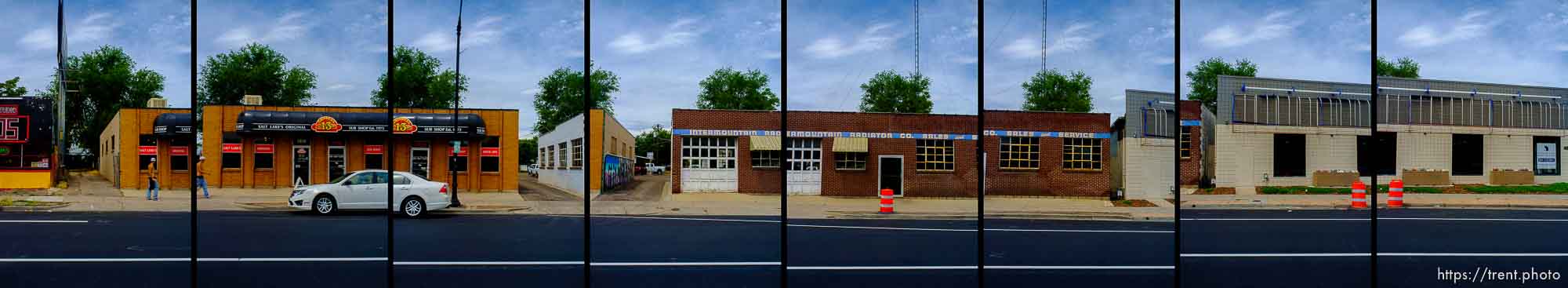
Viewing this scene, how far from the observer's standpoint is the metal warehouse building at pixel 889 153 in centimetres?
2634

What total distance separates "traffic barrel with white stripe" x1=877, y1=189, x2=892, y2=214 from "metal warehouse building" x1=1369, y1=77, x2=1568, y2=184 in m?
19.0

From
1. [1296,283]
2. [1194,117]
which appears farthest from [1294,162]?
[1296,283]

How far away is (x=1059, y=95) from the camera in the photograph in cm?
2548

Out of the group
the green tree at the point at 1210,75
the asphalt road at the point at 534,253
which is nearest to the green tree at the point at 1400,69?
the green tree at the point at 1210,75

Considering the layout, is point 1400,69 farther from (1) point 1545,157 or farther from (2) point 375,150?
(2) point 375,150

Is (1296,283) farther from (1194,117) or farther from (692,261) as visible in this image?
(1194,117)

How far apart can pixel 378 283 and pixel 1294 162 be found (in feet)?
97.5

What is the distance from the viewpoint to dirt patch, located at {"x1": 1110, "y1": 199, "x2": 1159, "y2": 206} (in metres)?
23.4

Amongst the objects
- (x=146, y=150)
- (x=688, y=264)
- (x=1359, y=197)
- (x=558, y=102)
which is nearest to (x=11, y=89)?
(x=146, y=150)

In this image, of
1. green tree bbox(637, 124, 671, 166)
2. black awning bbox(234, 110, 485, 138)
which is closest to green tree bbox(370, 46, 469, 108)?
black awning bbox(234, 110, 485, 138)

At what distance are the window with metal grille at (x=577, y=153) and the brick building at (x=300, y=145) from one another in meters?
1.87

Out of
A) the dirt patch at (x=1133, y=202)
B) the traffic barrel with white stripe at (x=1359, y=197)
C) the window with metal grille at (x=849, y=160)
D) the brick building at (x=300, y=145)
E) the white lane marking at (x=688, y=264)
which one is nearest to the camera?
the white lane marking at (x=688, y=264)

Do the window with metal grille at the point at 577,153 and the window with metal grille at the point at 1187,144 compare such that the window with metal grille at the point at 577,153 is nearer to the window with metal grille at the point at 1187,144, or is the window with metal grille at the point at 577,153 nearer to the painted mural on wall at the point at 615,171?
the painted mural on wall at the point at 615,171

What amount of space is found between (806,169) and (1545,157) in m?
24.6
